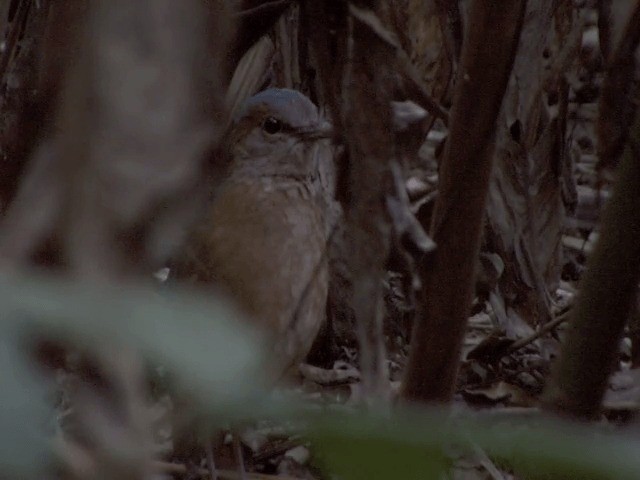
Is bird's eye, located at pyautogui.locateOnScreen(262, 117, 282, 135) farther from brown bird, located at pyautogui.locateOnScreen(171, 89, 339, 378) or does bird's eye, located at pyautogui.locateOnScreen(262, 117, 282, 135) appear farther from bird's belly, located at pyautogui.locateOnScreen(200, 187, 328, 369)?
bird's belly, located at pyautogui.locateOnScreen(200, 187, 328, 369)

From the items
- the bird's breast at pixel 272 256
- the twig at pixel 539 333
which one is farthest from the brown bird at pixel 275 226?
the twig at pixel 539 333

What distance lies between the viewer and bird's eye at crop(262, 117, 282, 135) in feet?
9.27

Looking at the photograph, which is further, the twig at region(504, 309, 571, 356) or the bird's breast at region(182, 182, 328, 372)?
the bird's breast at region(182, 182, 328, 372)

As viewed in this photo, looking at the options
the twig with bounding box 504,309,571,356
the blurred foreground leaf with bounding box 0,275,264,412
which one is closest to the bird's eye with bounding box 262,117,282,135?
the twig with bounding box 504,309,571,356

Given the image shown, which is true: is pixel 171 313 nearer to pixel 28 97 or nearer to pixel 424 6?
pixel 28 97

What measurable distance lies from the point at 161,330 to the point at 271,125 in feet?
7.60

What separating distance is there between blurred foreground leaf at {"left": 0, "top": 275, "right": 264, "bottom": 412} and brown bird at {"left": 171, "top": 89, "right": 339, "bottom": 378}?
146 centimetres

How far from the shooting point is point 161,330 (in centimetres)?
55

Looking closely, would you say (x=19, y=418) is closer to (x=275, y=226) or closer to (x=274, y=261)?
(x=274, y=261)

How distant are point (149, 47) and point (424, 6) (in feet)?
5.96

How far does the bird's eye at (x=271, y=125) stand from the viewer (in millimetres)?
2824

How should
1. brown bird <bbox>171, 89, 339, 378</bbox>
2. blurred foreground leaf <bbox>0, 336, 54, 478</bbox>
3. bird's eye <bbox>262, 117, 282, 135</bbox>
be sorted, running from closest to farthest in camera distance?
blurred foreground leaf <bbox>0, 336, 54, 478</bbox> → brown bird <bbox>171, 89, 339, 378</bbox> → bird's eye <bbox>262, 117, 282, 135</bbox>

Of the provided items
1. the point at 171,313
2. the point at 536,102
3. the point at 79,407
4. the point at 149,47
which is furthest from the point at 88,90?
the point at 536,102

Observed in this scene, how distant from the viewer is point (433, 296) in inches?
54.0
